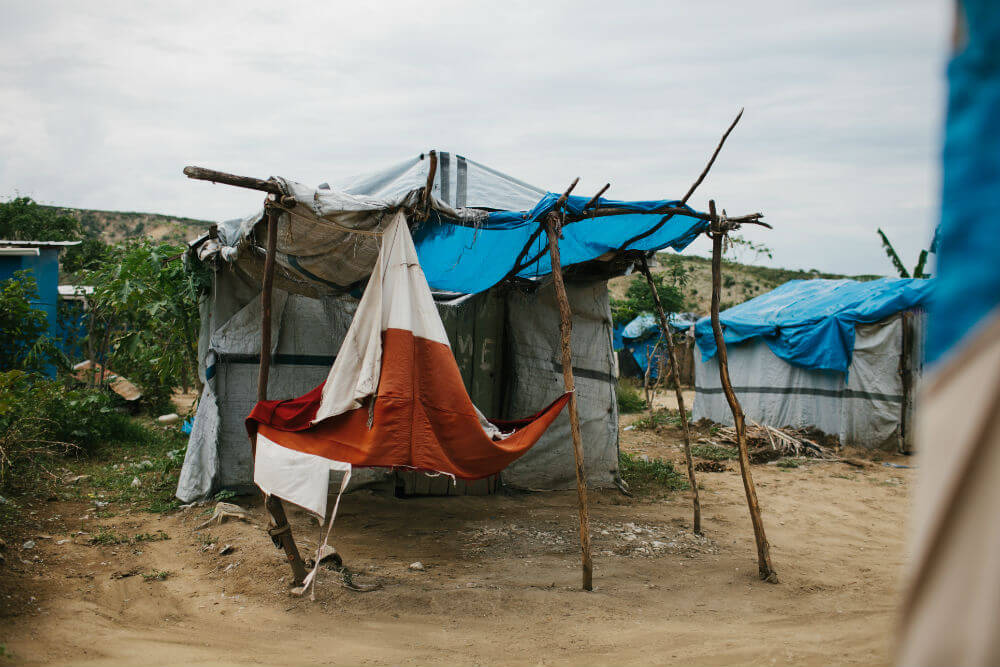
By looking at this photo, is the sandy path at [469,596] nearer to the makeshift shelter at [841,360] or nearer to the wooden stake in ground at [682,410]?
the wooden stake in ground at [682,410]

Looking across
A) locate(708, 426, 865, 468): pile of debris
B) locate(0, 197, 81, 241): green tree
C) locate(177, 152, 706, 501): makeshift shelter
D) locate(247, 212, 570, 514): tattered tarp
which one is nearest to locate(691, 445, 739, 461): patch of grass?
locate(708, 426, 865, 468): pile of debris

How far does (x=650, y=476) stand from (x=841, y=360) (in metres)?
3.87

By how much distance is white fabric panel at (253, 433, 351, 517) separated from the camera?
361 cm

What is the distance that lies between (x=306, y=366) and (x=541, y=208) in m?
2.98

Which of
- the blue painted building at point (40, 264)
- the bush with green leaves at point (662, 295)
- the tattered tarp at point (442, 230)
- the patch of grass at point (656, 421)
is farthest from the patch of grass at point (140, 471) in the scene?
the bush with green leaves at point (662, 295)

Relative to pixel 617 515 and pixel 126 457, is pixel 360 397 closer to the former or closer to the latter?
pixel 617 515

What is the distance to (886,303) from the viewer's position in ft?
29.9

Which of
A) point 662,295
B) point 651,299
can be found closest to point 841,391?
point 662,295

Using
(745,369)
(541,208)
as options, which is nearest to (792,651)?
(541,208)

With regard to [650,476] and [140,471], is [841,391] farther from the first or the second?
[140,471]

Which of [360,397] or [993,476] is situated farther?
[360,397]

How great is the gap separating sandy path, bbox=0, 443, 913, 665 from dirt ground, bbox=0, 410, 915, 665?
0.6 inches

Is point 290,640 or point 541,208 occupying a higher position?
point 541,208

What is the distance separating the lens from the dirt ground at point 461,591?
3.13 metres
